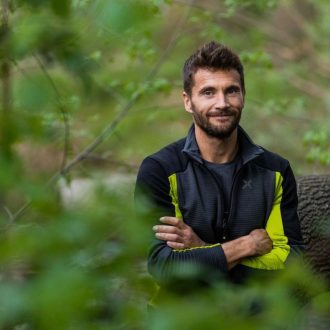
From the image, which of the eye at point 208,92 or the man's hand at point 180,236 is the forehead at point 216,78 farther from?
the man's hand at point 180,236

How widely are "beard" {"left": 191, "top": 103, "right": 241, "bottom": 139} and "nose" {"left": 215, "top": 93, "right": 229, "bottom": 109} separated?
2cm

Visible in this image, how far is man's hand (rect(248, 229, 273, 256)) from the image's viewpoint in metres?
3.58

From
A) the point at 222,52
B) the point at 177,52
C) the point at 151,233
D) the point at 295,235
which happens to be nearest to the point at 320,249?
the point at 295,235

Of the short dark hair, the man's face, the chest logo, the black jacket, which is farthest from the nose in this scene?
the chest logo

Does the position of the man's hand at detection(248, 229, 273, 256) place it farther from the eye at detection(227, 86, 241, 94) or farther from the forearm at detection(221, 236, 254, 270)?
the eye at detection(227, 86, 241, 94)

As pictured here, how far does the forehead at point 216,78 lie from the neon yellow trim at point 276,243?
1.59 ft

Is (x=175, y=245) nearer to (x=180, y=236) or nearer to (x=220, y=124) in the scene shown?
(x=180, y=236)

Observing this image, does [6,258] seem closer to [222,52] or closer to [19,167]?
[19,167]

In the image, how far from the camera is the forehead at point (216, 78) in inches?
145

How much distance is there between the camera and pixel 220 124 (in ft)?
12.1

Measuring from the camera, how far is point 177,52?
1064cm

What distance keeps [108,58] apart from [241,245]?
3.13 metres

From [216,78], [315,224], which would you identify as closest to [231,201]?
[216,78]

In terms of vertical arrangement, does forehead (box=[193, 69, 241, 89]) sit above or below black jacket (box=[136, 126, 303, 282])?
above
